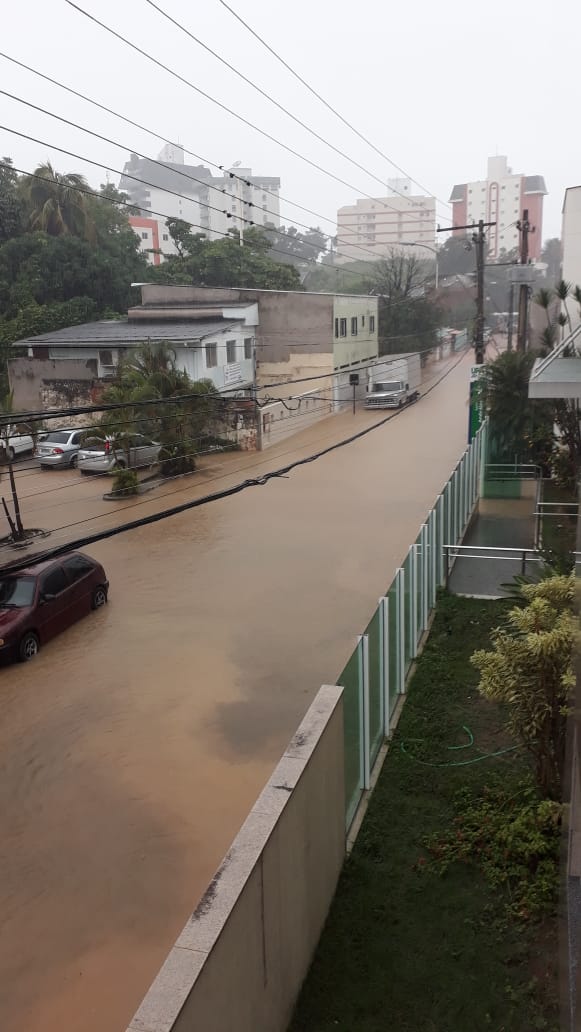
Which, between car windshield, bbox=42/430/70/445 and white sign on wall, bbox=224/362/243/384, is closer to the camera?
car windshield, bbox=42/430/70/445

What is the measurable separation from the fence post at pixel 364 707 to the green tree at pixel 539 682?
0.97m

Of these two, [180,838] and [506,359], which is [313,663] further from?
[506,359]

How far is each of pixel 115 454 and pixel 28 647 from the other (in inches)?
488

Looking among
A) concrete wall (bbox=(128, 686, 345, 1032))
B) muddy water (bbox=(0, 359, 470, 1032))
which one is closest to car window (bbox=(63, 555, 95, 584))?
muddy water (bbox=(0, 359, 470, 1032))

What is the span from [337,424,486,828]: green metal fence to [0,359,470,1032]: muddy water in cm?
155

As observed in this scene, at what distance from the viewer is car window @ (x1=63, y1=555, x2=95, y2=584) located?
14.0 m

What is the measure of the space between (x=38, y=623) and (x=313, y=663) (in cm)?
439

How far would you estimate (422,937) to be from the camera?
19.0 feet

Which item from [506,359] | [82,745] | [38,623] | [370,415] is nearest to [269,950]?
[82,745]

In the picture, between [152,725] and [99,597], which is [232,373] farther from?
[152,725]

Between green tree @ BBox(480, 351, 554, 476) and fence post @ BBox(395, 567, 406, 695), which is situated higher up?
green tree @ BBox(480, 351, 554, 476)

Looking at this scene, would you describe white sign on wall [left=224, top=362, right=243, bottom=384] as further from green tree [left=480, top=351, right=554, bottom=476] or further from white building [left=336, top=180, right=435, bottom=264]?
white building [left=336, top=180, right=435, bottom=264]

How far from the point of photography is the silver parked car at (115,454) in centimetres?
2553

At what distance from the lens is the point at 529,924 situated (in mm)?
5793
